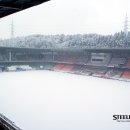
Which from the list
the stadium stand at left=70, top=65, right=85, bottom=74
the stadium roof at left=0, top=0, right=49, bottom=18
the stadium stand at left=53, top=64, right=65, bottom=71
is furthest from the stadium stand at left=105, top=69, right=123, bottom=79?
the stadium roof at left=0, top=0, right=49, bottom=18

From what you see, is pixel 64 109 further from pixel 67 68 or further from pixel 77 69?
pixel 67 68

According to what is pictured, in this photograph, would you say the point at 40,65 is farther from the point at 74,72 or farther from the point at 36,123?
the point at 36,123

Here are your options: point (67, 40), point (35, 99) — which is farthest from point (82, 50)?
point (35, 99)

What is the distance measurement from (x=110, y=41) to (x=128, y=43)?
508cm

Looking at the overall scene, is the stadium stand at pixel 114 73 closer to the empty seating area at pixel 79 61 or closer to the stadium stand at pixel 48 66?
the empty seating area at pixel 79 61

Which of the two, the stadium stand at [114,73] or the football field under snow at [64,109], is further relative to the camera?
the stadium stand at [114,73]

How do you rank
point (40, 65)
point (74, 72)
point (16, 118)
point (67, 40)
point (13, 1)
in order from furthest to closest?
point (67, 40) < point (40, 65) < point (74, 72) < point (16, 118) < point (13, 1)

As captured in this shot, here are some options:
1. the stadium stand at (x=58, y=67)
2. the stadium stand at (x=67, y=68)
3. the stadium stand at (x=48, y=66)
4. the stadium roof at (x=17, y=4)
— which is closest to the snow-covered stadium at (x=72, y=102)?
the stadium roof at (x=17, y=4)

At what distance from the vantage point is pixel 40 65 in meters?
48.4

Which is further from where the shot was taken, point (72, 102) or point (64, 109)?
point (72, 102)

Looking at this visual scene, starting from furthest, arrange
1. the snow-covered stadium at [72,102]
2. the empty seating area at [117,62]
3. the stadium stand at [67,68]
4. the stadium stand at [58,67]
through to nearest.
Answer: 1. the stadium stand at [58,67]
2. the stadium stand at [67,68]
3. the empty seating area at [117,62]
4. the snow-covered stadium at [72,102]

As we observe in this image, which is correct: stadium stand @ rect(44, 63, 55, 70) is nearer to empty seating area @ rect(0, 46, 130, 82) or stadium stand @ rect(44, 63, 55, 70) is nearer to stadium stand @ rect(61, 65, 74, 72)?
empty seating area @ rect(0, 46, 130, 82)

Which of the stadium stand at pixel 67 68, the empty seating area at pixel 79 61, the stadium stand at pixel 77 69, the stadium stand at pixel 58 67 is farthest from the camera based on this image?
the stadium stand at pixel 58 67

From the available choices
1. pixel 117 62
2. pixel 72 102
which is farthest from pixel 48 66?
pixel 72 102
